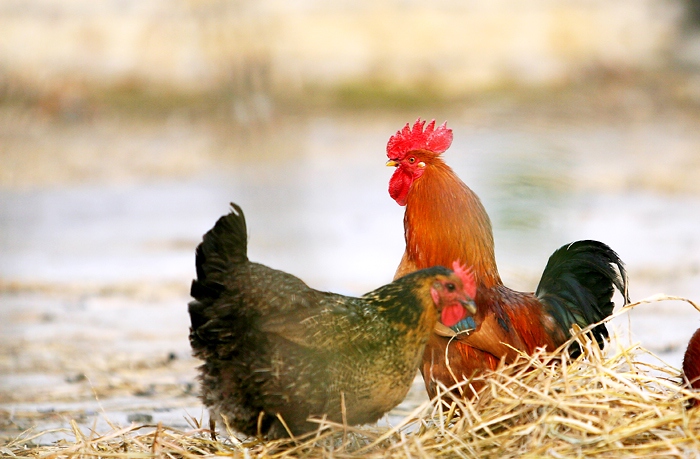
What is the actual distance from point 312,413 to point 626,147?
9.72 meters

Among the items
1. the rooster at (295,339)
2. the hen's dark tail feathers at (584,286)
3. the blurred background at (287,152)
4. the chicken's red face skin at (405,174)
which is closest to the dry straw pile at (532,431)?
the rooster at (295,339)

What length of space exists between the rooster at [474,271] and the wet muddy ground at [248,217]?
0.50 ft

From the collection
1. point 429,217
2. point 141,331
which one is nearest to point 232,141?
point 429,217

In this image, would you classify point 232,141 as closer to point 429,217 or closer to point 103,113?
point 429,217

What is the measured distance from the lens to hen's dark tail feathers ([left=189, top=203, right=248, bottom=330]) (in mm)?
2887

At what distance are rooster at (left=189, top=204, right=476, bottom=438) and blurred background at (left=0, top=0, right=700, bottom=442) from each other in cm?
25

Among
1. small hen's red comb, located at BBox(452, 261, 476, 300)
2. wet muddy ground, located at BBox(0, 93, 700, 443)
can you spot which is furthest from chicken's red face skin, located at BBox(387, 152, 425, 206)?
small hen's red comb, located at BBox(452, 261, 476, 300)

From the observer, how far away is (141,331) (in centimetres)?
588

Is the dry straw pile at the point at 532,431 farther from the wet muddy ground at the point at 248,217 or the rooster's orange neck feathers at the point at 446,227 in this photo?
the rooster's orange neck feathers at the point at 446,227

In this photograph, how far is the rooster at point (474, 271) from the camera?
3350 millimetres

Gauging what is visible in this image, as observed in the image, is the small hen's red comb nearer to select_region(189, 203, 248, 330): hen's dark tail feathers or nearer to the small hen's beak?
the small hen's beak

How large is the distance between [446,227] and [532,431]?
107 centimetres

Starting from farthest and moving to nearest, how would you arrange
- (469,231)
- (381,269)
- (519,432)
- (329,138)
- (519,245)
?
(329,138)
(381,269)
(469,231)
(519,432)
(519,245)

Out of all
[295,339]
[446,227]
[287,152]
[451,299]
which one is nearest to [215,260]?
[295,339]
